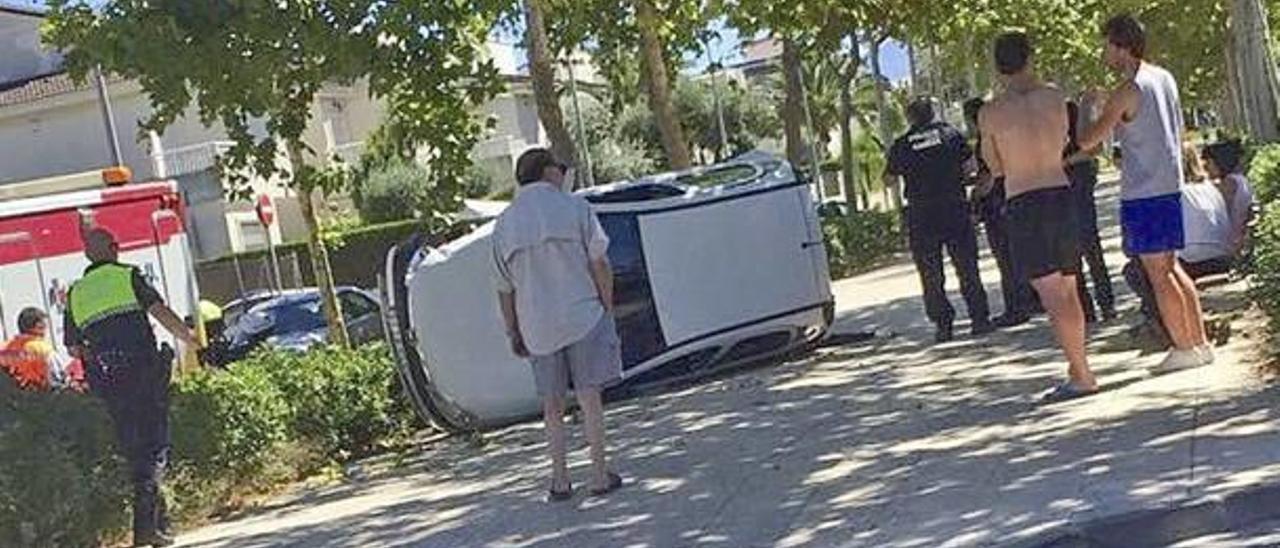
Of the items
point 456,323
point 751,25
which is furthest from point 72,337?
point 751,25

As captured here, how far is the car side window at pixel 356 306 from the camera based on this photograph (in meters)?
19.3

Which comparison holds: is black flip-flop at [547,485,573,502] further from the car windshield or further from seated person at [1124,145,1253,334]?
the car windshield

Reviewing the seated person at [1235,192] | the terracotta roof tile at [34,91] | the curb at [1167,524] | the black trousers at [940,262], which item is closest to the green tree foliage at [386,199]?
the terracotta roof tile at [34,91]

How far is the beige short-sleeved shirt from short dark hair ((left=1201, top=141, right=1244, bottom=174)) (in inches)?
189

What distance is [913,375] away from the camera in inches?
409

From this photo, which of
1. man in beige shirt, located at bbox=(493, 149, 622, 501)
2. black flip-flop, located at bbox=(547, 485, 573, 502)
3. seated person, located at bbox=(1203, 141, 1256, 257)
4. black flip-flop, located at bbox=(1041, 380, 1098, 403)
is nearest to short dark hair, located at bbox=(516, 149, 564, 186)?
man in beige shirt, located at bbox=(493, 149, 622, 501)

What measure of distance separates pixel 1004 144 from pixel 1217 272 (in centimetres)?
326

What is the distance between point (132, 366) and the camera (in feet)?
28.3

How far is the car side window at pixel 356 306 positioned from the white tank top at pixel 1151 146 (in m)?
12.2

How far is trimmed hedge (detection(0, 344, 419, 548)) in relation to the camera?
799cm

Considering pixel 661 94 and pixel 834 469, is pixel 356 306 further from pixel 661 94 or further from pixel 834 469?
pixel 834 469

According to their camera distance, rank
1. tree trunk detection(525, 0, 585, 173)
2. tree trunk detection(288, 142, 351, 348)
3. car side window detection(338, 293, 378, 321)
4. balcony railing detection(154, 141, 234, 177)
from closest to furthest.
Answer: tree trunk detection(288, 142, 351, 348)
tree trunk detection(525, 0, 585, 173)
car side window detection(338, 293, 378, 321)
balcony railing detection(154, 141, 234, 177)

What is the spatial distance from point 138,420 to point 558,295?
2.44 meters

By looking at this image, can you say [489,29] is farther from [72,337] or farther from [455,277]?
[72,337]
